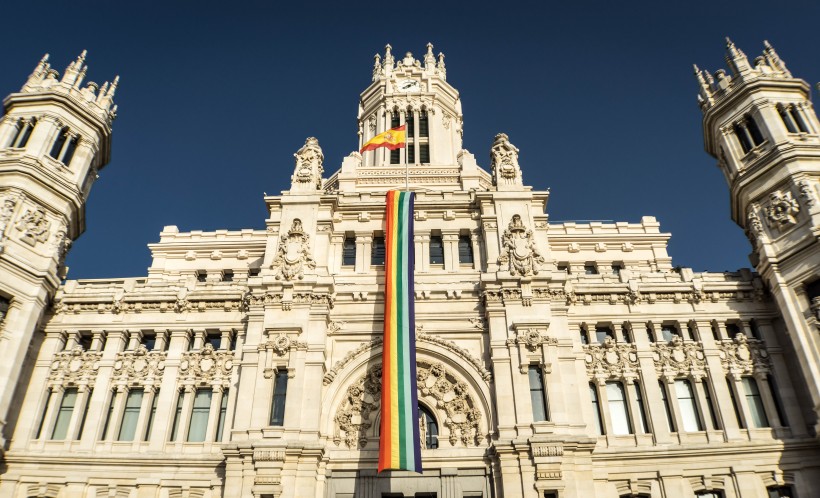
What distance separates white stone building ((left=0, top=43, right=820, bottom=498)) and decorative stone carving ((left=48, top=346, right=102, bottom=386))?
4.9 inches

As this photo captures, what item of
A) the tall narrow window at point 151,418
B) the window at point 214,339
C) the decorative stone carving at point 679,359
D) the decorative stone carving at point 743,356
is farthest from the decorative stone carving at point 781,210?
the tall narrow window at point 151,418

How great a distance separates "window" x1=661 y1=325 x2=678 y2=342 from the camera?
3659 cm

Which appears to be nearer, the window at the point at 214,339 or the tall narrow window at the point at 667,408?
the tall narrow window at the point at 667,408

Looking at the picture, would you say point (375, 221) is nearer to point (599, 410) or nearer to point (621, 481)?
point (599, 410)

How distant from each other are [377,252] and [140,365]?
51.9 ft

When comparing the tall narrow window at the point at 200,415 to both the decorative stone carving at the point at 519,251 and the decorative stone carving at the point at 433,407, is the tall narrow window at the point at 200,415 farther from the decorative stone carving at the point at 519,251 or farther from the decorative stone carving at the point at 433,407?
the decorative stone carving at the point at 519,251

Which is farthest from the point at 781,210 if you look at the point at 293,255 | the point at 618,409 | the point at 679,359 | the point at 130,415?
the point at 130,415

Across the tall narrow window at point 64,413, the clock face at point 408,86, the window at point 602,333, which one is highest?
the clock face at point 408,86

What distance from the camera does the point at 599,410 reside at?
34000 mm

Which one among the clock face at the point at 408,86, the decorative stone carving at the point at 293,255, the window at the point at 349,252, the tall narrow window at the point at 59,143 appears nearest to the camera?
the decorative stone carving at the point at 293,255

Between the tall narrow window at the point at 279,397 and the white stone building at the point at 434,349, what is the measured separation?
0.28 feet

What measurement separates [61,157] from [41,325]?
1121 centimetres

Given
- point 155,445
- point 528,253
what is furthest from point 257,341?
point 528,253

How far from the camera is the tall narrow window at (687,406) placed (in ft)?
110
